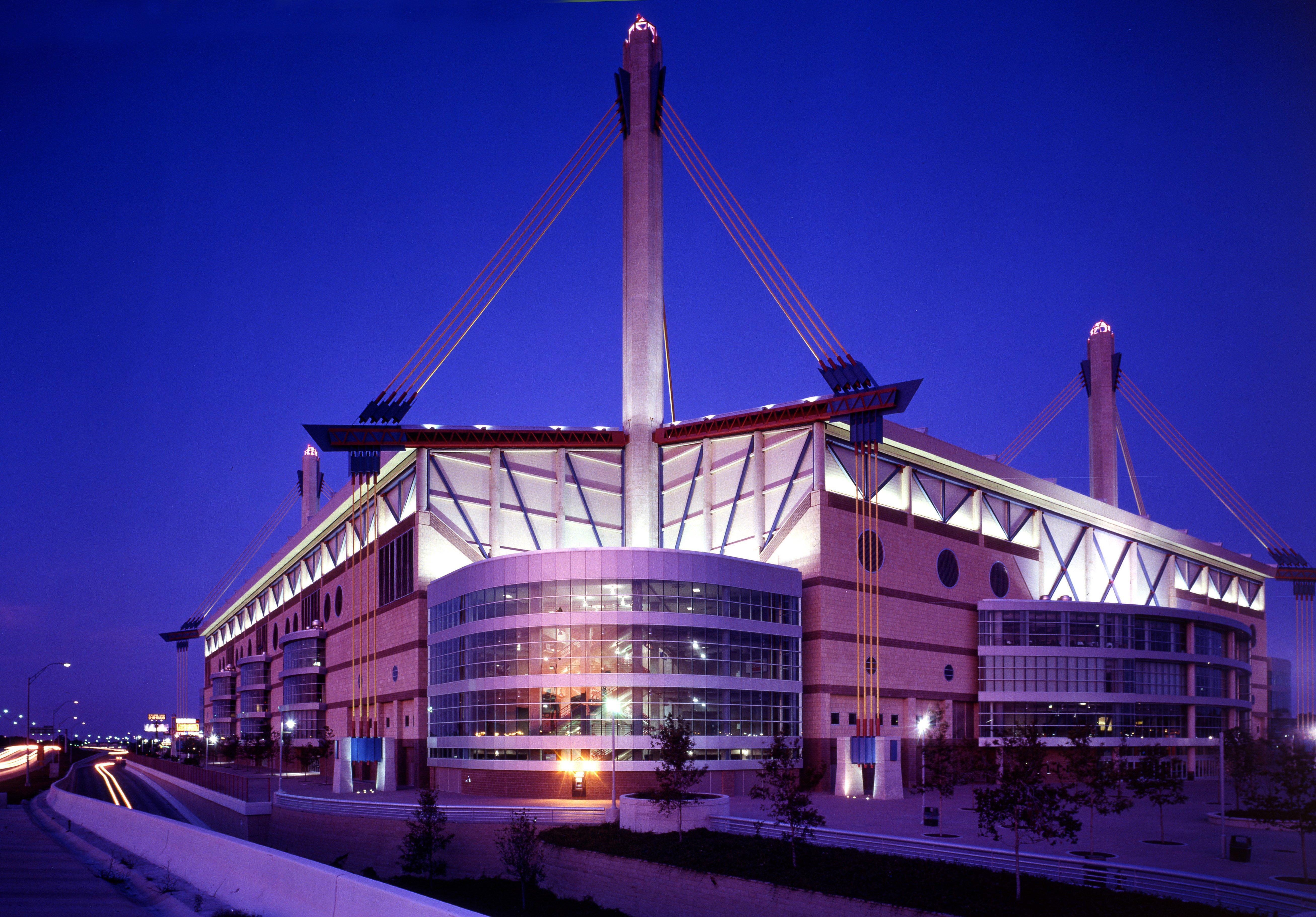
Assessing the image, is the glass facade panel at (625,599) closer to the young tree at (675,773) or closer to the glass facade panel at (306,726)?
the young tree at (675,773)

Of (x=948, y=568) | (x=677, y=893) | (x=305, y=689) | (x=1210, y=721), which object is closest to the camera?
(x=677, y=893)

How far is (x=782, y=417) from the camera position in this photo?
2660 inches

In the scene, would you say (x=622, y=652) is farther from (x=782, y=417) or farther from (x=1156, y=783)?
(x=1156, y=783)

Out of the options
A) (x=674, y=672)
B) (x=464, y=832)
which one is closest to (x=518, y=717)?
(x=674, y=672)

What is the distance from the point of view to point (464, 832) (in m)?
44.2

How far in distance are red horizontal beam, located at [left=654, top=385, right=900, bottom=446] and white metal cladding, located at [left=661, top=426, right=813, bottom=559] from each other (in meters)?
1.01

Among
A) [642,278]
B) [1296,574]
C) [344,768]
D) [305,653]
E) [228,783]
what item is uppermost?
[642,278]

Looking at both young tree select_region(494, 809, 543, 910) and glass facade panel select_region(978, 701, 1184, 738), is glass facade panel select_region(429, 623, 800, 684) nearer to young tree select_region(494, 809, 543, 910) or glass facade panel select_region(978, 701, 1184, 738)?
young tree select_region(494, 809, 543, 910)

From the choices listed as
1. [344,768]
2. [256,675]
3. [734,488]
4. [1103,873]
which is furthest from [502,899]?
[256,675]

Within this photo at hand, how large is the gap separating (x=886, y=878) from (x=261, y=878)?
20.4 meters

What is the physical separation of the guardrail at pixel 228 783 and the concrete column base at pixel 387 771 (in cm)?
690

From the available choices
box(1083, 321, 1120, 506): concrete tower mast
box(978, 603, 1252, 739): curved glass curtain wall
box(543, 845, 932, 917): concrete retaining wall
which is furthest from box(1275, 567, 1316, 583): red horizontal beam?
box(543, 845, 932, 917): concrete retaining wall

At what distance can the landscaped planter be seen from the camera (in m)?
40.4

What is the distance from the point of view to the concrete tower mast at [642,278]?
247ft
